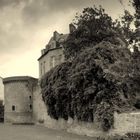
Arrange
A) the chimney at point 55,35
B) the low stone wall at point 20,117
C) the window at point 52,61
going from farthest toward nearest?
the chimney at point 55,35, the window at point 52,61, the low stone wall at point 20,117

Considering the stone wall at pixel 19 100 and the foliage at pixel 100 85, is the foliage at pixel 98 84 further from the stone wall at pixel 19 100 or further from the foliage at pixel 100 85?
the stone wall at pixel 19 100

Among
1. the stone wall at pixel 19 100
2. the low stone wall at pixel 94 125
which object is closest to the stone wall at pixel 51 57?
the stone wall at pixel 19 100

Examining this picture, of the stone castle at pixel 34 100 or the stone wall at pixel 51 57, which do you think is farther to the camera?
the stone wall at pixel 51 57

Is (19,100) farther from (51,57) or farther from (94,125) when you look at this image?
(94,125)

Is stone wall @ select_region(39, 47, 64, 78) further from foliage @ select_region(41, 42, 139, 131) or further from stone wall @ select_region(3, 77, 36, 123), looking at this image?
foliage @ select_region(41, 42, 139, 131)

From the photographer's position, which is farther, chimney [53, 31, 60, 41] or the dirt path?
chimney [53, 31, 60, 41]

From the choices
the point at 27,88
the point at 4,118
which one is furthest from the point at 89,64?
the point at 4,118

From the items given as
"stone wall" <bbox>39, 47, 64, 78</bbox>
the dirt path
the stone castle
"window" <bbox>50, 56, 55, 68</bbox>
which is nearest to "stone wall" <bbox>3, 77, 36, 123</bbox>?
the stone castle

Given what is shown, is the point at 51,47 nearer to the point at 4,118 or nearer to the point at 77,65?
the point at 4,118

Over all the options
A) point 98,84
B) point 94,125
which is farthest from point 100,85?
point 94,125

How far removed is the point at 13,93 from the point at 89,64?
24603 mm

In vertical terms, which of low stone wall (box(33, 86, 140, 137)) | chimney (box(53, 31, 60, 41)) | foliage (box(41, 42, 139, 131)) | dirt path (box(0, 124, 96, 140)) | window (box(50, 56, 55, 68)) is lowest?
dirt path (box(0, 124, 96, 140))

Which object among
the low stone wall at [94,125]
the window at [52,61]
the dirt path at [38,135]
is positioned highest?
the window at [52,61]

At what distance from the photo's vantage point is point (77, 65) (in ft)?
93.0
